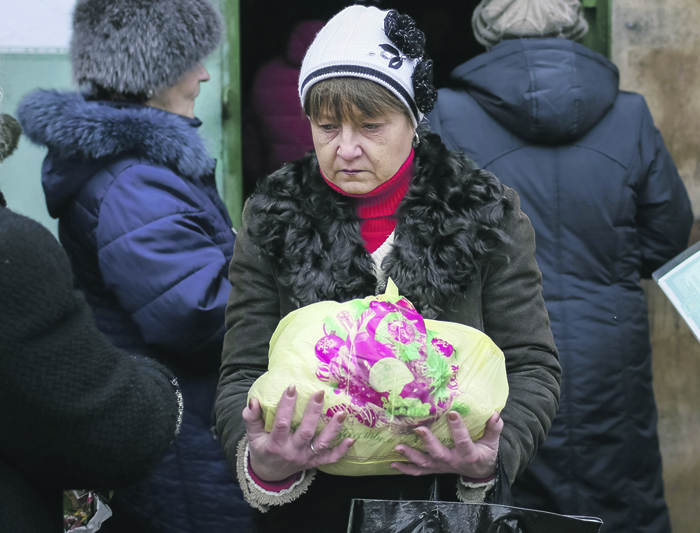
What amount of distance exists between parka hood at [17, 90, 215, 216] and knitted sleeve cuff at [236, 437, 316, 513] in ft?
4.07

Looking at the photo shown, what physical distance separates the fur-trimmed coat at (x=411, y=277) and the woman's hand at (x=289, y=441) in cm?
17

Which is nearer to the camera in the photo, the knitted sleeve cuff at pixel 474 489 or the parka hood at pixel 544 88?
the knitted sleeve cuff at pixel 474 489

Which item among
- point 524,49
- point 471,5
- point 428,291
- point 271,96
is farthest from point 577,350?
point 471,5

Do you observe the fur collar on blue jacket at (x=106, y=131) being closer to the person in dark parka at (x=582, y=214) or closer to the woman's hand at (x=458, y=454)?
the person in dark parka at (x=582, y=214)

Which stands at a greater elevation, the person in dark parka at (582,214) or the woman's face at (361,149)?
the woman's face at (361,149)

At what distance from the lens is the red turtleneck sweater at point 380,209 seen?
1.68m

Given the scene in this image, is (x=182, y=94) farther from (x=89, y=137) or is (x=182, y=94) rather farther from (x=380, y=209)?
(x=380, y=209)

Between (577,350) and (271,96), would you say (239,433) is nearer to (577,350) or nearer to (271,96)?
(577,350)

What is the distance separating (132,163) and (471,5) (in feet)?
10.6

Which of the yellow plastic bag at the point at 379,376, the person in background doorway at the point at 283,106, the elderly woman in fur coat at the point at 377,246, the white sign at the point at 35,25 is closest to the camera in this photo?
the yellow plastic bag at the point at 379,376

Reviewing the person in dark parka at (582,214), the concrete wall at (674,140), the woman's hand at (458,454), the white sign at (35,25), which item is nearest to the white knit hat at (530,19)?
the person in dark parka at (582,214)

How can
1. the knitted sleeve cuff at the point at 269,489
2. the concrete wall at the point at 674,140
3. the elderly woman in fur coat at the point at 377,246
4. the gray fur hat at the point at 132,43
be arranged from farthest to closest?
the concrete wall at the point at 674,140 < the gray fur hat at the point at 132,43 < the elderly woman in fur coat at the point at 377,246 < the knitted sleeve cuff at the point at 269,489

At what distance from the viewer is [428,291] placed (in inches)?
60.4

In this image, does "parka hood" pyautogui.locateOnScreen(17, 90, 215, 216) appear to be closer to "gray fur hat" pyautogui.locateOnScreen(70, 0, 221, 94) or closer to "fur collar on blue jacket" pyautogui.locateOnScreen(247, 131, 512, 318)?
"gray fur hat" pyautogui.locateOnScreen(70, 0, 221, 94)
